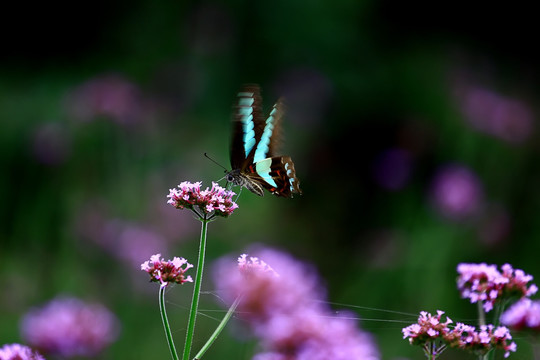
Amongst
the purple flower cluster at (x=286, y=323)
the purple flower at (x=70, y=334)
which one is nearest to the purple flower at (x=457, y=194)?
the purple flower at (x=70, y=334)

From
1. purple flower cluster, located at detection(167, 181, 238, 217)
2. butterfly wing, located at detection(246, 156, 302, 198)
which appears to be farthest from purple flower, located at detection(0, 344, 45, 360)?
butterfly wing, located at detection(246, 156, 302, 198)

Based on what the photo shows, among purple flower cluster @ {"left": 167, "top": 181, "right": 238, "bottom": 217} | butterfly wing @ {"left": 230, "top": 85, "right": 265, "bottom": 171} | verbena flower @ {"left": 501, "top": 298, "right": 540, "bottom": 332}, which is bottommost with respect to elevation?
verbena flower @ {"left": 501, "top": 298, "right": 540, "bottom": 332}

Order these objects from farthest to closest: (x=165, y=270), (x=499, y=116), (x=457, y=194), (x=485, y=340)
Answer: (x=499, y=116), (x=457, y=194), (x=165, y=270), (x=485, y=340)

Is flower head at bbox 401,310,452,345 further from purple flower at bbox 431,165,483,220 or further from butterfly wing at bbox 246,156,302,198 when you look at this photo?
purple flower at bbox 431,165,483,220

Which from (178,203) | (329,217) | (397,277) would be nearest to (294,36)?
(329,217)

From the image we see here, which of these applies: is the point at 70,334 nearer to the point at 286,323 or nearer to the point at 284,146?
the point at 286,323

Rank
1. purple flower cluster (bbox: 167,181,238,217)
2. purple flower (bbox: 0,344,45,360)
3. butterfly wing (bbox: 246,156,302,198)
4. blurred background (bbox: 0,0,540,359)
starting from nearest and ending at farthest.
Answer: purple flower (bbox: 0,344,45,360)
purple flower cluster (bbox: 167,181,238,217)
butterfly wing (bbox: 246,156,302,198)
blurred background (bbox: 0,0,540,359)

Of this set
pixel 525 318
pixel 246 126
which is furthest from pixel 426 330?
pixel 246 126
